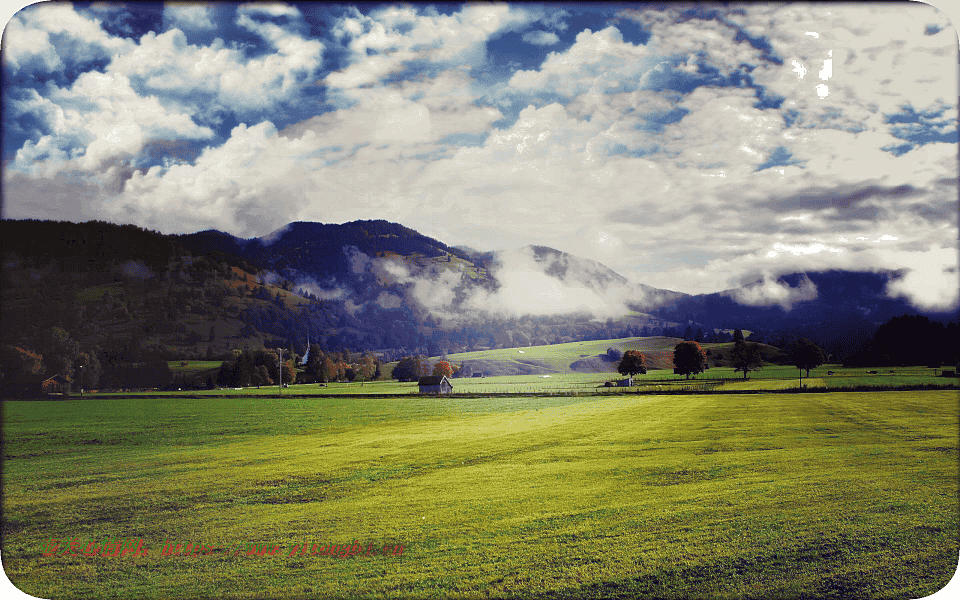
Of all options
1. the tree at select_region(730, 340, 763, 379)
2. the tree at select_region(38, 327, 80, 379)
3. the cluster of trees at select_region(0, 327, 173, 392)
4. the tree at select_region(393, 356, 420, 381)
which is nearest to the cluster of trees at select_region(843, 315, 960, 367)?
the tree at select_region(730, 340, 763, 379)

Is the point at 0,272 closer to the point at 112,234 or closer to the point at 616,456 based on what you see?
the point at 112,234

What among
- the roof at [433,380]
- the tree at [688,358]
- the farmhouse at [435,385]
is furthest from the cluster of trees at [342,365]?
the tree at [688,358]

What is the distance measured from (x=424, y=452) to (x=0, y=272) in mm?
10667

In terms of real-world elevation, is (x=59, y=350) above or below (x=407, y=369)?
above

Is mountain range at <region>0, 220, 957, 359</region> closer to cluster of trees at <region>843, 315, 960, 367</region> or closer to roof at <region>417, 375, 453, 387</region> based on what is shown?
cluster of trees at <region>843, 315, 960, 367</region>

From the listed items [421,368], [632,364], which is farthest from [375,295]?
[632,364]

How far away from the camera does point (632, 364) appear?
18.4m

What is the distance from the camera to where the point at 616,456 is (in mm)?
11656

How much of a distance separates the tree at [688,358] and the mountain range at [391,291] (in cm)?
114

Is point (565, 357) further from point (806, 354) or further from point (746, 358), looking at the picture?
point (806, 354)

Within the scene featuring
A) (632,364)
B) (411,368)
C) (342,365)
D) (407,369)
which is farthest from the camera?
(342,365)

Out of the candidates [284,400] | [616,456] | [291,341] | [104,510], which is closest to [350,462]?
[104,510]

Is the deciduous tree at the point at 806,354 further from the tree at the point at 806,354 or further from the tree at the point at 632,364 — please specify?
the tree at the point at 632,364

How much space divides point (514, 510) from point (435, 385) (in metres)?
18.2
